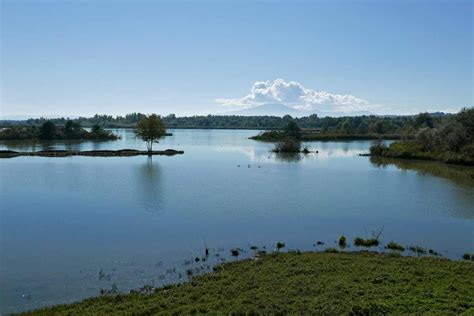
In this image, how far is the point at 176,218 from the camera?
26719mm

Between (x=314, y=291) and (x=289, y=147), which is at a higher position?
(x=289, y=147)

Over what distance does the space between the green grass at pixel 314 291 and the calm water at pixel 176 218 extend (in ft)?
6.46

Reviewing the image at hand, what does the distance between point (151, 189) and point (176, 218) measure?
12291 millimetres

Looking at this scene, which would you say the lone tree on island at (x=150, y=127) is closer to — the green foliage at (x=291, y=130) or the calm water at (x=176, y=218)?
the calm water at (x=176, y=218)

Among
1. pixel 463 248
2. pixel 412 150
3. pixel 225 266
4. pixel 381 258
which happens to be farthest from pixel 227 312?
pixel 412 150

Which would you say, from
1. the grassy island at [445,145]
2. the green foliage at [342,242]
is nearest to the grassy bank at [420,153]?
the grassy island at [445,145]

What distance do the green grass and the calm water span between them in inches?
77.5

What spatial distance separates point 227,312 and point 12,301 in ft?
26.0

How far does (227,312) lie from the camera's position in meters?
11.7

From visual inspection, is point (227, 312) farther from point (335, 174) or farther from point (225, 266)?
point (335, 174)

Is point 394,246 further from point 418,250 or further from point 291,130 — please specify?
point 291,130

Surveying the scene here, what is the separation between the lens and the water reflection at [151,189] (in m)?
30.2

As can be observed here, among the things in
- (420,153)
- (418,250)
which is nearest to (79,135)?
(420,153)

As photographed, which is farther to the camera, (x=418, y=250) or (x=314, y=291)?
(x=418, y=250)
